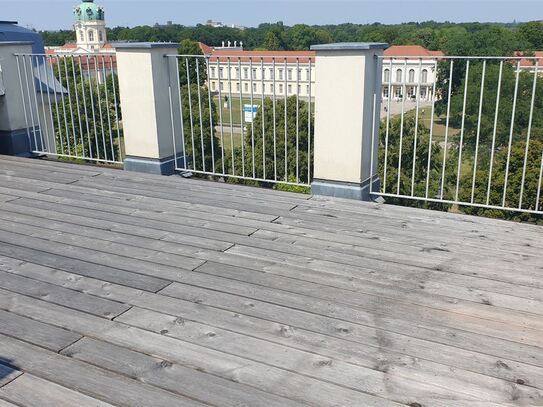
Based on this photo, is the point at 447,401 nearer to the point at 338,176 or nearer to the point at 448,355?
the point at 448,355

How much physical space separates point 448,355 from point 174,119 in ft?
12.5

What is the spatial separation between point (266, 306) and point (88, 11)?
337ft

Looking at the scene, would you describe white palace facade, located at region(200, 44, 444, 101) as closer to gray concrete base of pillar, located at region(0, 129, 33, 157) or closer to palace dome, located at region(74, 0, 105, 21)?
gray concrete base of pillar, located at region(0, 129, 33, 157)

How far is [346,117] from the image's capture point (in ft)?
12.9

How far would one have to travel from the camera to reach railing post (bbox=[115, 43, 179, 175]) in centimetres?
480

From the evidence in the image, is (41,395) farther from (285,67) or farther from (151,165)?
(151,165)

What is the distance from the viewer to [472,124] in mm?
28969

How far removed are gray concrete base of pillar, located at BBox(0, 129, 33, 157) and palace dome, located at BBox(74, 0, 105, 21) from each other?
97158mm

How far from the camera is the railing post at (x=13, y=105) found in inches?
223

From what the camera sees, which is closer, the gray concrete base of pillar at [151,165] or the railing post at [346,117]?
the railing post at [346,117]

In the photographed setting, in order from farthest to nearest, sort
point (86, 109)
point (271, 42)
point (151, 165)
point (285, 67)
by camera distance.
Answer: point (271, 42) → point (86, 109) → point (151, 165) → point (285, 67)

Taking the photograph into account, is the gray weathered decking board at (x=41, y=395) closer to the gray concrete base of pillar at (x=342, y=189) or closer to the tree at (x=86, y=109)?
the gray concrete base of pillar at (x=342, y=189)

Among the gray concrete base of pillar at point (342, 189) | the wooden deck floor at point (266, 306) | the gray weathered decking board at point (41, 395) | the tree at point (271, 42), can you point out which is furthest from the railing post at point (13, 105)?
the tree at point (271, 42)

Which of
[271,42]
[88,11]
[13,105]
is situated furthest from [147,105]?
[88,11]
